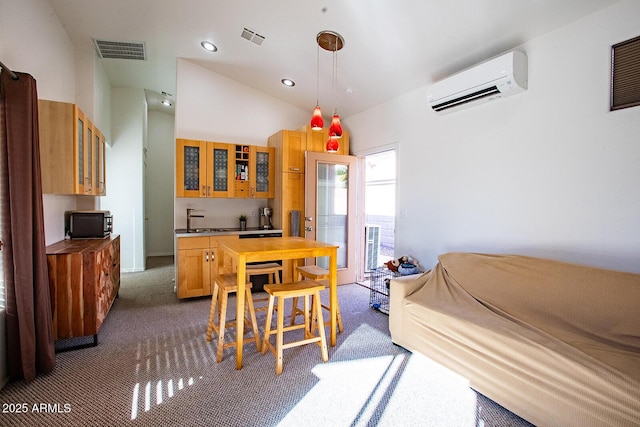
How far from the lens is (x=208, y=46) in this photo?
390 cm

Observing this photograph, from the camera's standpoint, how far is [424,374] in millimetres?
2312

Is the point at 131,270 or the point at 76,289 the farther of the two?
the point at 131,270

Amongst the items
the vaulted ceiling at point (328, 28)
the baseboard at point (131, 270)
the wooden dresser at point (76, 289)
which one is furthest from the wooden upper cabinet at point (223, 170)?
the baseboard at point (131, 270)

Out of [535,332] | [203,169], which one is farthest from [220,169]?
[535,332]

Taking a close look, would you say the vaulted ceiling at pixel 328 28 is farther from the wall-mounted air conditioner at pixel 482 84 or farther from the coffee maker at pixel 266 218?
the coffee maker at pixel 266 218

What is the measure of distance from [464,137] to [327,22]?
1780 mm

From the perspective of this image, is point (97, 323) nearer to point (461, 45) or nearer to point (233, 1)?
point (233, 1)

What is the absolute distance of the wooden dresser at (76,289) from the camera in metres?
2.50

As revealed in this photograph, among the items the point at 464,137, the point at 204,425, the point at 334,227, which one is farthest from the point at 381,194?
the point at 204,425

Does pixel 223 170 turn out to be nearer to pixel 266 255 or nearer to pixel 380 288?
pixel 266 255

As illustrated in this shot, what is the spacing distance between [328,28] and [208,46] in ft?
5.64

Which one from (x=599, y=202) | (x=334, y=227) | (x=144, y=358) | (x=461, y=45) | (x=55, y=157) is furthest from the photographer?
(x=334, y=227)

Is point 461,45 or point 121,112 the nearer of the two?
point 461,45

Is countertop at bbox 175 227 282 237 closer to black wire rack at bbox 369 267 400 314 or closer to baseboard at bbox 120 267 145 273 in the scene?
black wire rack at bbox 369 267 400 314
